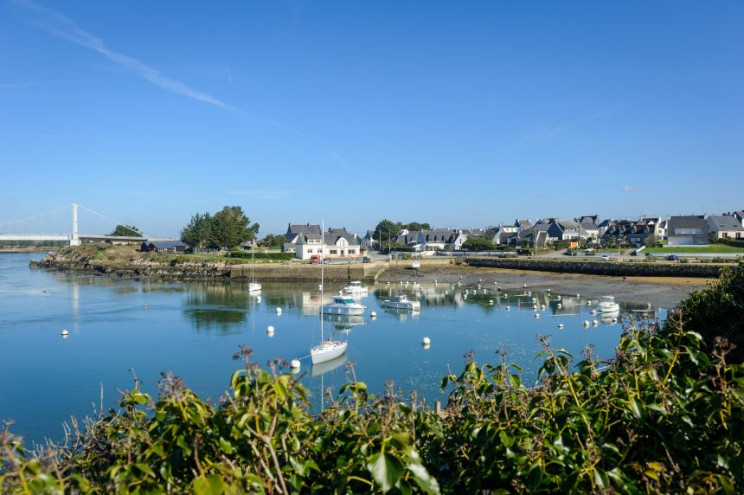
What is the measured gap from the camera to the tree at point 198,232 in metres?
87.3

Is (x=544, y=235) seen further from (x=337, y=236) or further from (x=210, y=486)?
(x=210, y=486)

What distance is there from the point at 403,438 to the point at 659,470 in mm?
1513

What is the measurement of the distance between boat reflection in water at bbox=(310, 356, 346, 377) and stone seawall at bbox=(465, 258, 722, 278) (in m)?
38.1

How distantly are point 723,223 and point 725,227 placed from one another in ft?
3.60

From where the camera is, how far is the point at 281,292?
52812 mm

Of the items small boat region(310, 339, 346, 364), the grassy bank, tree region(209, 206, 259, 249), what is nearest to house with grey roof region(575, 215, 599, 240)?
the grassy bank

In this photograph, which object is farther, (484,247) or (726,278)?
(484,247)

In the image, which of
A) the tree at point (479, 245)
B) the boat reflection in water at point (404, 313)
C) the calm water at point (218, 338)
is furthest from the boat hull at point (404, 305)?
the tree at point (479, 245)

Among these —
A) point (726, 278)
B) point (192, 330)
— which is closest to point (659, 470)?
point (726, 278)

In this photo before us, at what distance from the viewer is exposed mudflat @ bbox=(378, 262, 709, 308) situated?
43375mm

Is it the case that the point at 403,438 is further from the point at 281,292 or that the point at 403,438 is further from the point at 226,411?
the point at 281,292

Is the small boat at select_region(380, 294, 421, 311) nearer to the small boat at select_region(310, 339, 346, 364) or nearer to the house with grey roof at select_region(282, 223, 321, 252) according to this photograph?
the small boat at select_region(310, 339, 346, 364)

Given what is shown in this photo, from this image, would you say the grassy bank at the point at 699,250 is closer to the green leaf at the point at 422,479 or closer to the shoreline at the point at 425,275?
the shoreline at the point at 425,275

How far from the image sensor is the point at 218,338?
3098 cm
